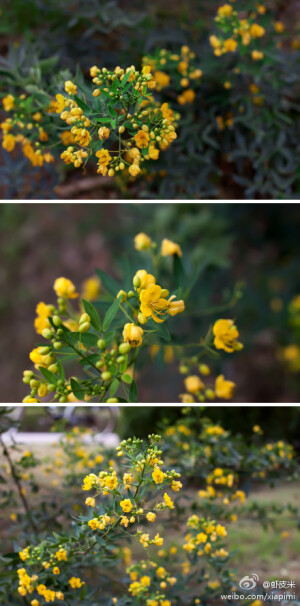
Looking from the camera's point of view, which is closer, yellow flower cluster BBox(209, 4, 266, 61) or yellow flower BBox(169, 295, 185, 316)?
yellow flower BBox(169, 295, 185, 316)

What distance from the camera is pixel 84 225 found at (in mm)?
2777

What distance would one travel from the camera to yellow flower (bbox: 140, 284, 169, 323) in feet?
2.56

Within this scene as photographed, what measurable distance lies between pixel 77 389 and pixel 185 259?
103cm

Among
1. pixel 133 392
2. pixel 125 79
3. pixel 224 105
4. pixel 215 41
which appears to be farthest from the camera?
pixel 224 105

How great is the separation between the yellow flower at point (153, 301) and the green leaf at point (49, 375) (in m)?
0.18

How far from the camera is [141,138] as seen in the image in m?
0.83

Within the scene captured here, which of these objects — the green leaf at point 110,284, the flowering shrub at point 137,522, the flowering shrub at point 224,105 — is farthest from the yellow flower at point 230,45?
the flowering shrub at point 137,522

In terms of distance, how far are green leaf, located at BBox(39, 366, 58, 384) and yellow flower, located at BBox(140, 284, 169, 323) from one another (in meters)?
0.18

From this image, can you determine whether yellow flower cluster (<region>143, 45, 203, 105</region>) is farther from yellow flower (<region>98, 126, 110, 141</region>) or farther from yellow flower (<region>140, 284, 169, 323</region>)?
yellow flower (<region>140, 284, 169, 323</region>)

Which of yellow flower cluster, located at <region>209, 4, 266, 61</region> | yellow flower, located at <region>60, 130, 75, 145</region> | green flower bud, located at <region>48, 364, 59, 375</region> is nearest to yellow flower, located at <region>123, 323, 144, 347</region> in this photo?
green flower bud, located at <region>48, 364, 59, 375</region>

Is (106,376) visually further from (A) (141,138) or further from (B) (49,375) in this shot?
(A) (141,138)

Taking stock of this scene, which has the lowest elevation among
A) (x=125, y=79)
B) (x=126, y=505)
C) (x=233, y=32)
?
(x=126, y=505)

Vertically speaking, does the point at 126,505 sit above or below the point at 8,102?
below

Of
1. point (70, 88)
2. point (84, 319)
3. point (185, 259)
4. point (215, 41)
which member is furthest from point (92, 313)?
point (215, 41)
